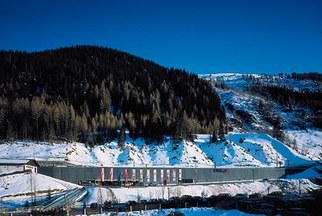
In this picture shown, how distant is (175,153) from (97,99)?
136 feet

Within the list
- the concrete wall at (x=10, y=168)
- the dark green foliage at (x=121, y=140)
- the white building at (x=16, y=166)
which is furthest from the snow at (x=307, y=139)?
the concrete wall at (x=10, y=168)

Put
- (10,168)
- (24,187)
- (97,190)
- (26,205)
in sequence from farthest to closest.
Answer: (10,168) < (24,187) < (97,190) < (26,205)

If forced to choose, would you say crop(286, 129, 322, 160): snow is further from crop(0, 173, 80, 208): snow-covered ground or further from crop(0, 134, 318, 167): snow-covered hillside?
crop(0, 173, 80, 208): snow-covered ground

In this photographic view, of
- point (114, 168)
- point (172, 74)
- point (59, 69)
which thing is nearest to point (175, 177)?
point (114, 168)

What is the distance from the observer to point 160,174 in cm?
8356

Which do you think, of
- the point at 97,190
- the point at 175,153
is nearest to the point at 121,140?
the point at 175,153

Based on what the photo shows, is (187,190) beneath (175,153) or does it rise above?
beneath

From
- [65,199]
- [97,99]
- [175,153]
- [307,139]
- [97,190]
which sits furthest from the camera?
[307,139]

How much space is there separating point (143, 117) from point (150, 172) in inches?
1534

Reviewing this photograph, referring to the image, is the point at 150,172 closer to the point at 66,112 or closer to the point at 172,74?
the point at 66,112

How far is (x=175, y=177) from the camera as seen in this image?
8400cm

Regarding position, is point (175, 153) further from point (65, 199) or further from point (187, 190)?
point (65, 199)

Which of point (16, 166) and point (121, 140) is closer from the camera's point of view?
point (16, 166)

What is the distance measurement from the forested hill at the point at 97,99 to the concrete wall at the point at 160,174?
2063 centimetres
